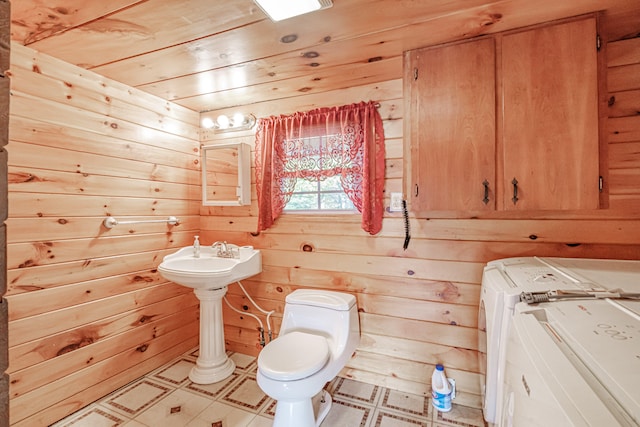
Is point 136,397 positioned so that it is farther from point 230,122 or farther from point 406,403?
point 230,122

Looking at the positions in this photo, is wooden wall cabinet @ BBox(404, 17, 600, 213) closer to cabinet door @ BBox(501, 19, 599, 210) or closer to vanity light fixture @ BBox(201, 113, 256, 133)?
cabinet door @ BBox(501, 19, 599, 210)

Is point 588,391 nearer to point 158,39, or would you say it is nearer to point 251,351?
point 158,39

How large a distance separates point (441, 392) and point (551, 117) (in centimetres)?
155

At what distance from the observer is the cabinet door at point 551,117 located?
1.27 meters

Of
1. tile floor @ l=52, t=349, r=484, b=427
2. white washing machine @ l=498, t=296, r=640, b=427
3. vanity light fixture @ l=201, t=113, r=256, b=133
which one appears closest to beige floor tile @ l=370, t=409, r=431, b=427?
tile floor @ l=52, t=349, r=484, b=427

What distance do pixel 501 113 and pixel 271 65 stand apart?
4.16 ft

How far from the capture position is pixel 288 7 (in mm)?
1222

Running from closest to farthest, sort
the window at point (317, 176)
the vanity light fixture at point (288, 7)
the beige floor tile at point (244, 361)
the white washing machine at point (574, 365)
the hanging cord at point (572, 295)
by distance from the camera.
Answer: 1. the white washing machine at point (574, 365)
2. the hanging cord at point (572, 295)
3. the vanity light fixture at point (288, 7)
4. the window at point (317, 176)
5. the beige floor tile at point (244, 361)

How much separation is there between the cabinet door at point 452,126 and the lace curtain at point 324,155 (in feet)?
1.18

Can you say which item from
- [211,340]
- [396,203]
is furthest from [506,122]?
[211,340]

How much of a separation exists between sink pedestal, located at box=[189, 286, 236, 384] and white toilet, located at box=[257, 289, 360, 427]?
55 centimetres

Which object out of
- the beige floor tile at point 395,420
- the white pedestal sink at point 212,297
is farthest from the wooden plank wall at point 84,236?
the beige floor tile at point 395,420

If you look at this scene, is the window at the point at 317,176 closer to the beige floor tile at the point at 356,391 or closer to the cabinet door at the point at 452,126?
the cabinet door at the point at 452,126

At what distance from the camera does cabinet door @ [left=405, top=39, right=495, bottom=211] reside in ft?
4.68
